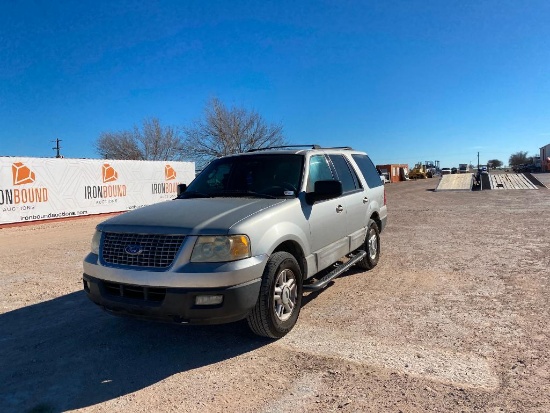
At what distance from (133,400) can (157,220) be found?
1516 millimetres

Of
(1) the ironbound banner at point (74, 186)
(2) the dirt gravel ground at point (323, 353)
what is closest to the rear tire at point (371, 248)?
(2) the dirt gravel ground at point (323, 353)

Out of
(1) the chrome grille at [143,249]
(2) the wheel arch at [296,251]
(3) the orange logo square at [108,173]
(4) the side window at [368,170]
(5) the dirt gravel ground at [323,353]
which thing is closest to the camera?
(5) the dirt gravel ground at [323,353]

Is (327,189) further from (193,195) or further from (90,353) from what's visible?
(90,353)

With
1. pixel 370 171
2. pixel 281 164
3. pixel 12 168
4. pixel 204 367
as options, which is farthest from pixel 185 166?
pixel 204 367

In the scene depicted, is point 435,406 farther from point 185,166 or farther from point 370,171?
point 185,166

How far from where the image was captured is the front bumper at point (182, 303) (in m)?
3.35

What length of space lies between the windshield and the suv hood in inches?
12.5

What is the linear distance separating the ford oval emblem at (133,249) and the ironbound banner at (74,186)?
14265 millimetres

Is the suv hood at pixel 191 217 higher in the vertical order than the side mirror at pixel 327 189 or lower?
lower

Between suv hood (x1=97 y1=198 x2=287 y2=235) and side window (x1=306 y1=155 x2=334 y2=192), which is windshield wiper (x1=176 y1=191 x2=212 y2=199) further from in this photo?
side window (x1=306 y1=155 x2=334 y2=192)

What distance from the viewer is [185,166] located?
23.9m

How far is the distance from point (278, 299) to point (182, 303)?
39.9 inches

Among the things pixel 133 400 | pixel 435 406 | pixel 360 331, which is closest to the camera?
pixel 435 406

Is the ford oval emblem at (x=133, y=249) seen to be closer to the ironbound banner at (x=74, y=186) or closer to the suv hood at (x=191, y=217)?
the suv hood at (x=191, y=217)
